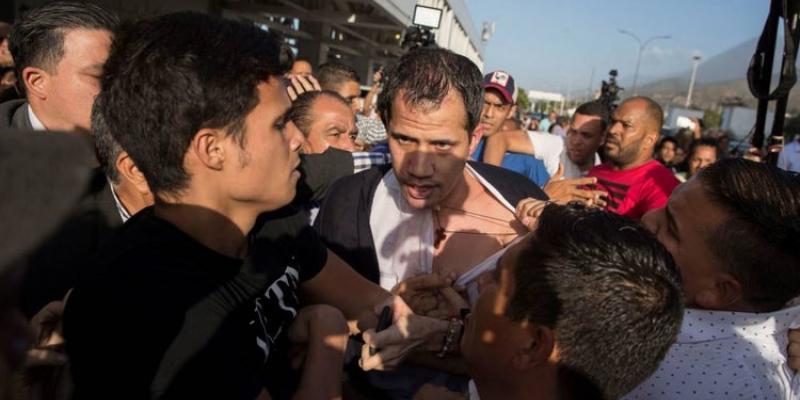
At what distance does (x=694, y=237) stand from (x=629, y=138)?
2987 millimetres

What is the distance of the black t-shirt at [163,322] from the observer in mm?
1054

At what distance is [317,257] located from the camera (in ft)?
5.78

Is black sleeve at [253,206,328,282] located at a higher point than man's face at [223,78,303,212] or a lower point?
lower

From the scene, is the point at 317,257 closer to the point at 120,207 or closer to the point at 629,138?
the point at 120,207

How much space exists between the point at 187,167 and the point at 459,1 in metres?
23.2

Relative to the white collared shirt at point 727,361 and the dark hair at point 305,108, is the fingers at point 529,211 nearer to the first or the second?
the white collared shirt at point 727,361

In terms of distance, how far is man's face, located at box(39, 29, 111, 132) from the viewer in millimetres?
→ 2291

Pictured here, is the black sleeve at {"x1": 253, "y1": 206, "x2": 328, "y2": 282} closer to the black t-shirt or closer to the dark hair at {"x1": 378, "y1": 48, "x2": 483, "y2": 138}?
the black t-shirt

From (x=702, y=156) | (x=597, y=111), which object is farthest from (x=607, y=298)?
(x=702, y=156)

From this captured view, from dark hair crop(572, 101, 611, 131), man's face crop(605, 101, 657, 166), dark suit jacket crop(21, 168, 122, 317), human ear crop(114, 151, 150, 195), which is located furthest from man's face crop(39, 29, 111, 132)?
dark hair crop(572, 101, 611, 131)

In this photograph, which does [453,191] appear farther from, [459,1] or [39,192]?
[459,1]

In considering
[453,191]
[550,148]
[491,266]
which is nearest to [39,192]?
[491,266]

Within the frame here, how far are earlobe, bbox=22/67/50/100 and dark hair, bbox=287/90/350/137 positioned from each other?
1485mm

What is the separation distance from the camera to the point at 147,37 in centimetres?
124
